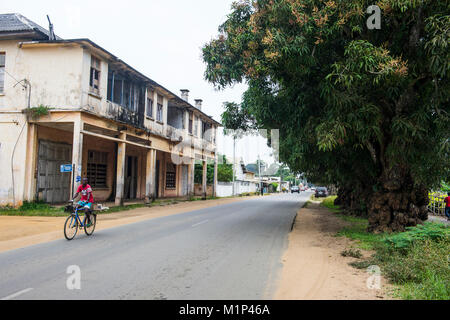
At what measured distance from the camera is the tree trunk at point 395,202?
33.6ft

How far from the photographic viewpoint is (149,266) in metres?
6.39

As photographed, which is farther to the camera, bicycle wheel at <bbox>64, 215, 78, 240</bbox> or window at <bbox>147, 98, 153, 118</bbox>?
window at <bbox>147, 98, 153, 118</bbox>

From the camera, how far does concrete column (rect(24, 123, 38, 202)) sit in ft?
51.5

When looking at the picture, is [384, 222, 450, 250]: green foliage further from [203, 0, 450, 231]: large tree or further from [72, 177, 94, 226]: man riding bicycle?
[72, 177, 94, 226]: man riding bicycle

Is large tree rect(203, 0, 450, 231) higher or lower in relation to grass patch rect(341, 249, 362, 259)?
higher

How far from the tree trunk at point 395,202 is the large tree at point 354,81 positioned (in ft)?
0.10

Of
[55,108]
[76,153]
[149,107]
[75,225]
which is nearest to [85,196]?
[75,225]

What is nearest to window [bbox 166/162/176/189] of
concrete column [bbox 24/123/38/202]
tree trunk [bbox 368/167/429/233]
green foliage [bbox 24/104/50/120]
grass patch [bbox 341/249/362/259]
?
concrete column [bbox 24/123/38/202]

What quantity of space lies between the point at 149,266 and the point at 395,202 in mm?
7624

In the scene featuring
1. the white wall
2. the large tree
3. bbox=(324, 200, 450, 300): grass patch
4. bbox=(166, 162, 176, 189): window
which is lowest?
bbox=(324, 200, 450, 300): grass patch

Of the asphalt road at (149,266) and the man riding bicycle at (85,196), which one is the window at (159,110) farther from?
the asphalt road at (149,266)

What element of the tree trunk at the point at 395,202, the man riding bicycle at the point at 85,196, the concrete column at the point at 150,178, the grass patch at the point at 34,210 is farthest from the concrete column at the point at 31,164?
the tree trunk at the point at 395,202

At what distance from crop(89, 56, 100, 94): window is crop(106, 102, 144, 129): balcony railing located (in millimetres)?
1152
